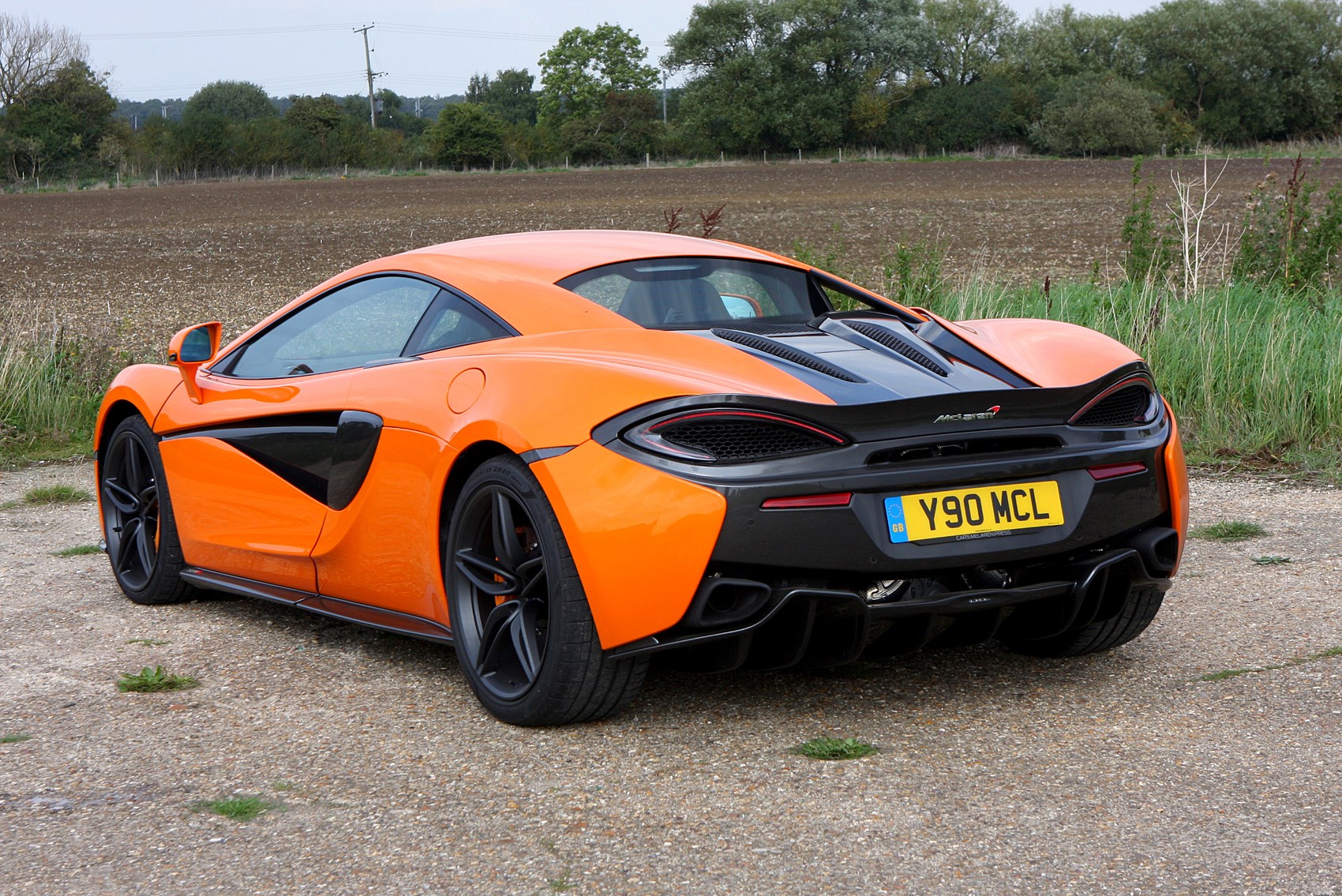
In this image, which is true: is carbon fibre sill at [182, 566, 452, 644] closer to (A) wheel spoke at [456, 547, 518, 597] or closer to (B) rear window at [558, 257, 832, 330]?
(A) wheel spoke at [456, 547, 518, 597]

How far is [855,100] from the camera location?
83062 millimetres

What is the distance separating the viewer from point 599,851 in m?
2.66

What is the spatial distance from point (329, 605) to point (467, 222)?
31925mm

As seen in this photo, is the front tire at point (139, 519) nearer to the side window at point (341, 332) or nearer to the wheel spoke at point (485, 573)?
the side window at point (341, 332)

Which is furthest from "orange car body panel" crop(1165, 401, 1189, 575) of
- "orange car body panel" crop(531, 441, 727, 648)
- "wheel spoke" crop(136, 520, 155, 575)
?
"wheel spoke" crop(136, 520, 155, 575)

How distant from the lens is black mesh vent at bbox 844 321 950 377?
3447mm

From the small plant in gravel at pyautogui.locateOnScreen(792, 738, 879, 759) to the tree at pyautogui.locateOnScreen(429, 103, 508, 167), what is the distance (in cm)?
7808

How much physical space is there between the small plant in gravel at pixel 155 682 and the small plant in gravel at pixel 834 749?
187 centimetres

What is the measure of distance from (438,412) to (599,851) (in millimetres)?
1353

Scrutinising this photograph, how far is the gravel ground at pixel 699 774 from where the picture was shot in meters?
2.56

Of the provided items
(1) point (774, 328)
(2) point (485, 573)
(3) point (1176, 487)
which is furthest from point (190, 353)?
(3) point (1176, 487)

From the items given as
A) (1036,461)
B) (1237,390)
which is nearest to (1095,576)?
(1036,461)

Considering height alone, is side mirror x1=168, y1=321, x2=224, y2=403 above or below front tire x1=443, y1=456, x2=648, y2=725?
above

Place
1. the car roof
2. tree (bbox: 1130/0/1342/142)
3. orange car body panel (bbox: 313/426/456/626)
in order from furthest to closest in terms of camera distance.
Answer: tree (bbox: 1130/0/1342/142) < the car roof < orange car body panel (bbox: 313/426/456/626)
